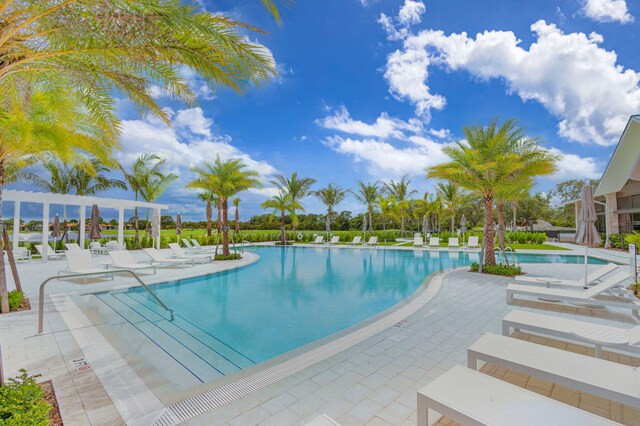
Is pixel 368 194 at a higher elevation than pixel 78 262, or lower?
higher

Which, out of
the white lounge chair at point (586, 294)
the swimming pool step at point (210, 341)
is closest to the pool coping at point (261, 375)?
the swimming pool step at point (210, 341)

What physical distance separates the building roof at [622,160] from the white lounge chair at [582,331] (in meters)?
16.6

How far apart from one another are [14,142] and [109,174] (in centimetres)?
1956

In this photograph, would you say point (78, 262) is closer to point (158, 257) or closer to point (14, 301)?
point (158, 257)

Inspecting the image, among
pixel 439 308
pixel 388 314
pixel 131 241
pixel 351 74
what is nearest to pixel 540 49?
pixel 351 74

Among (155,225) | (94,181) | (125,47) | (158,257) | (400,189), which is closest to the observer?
(125,47)

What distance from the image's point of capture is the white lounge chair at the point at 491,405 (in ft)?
6.93

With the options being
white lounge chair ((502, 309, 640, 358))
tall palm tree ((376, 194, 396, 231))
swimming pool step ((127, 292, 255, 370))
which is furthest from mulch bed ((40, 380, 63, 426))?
tall palm tree ((376, 194, 396, 231))

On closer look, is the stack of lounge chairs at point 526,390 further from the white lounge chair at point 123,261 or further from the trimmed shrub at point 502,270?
the white lounge chair at point 123,261

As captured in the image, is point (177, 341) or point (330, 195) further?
point (330, 195)

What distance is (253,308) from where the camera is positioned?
25.6ft

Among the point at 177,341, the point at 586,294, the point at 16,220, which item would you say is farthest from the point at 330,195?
the point at 177,341

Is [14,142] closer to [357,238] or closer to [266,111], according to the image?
[266,111]

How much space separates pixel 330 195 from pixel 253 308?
24.0 metres
